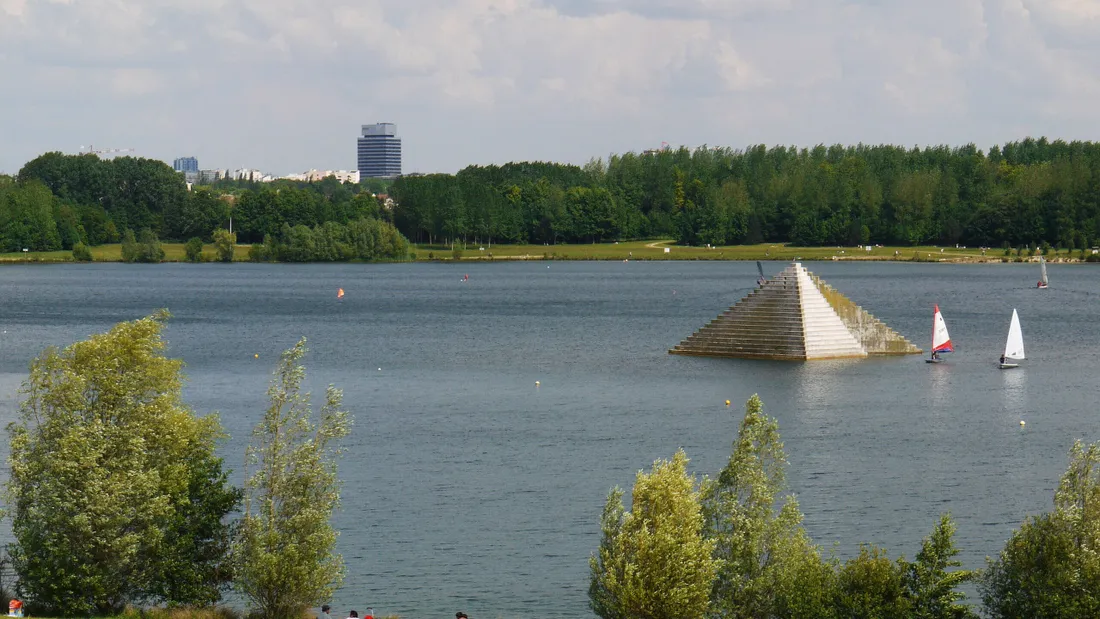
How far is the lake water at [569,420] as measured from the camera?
138 ft

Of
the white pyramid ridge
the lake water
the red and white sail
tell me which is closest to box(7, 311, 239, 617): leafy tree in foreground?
the lake water

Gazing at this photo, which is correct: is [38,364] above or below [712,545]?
above

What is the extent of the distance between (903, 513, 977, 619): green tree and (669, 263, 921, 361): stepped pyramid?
157 ft

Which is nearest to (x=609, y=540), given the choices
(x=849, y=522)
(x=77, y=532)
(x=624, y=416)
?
(x=77, y=532)

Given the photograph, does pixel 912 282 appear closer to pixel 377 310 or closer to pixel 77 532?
pixel 377 310

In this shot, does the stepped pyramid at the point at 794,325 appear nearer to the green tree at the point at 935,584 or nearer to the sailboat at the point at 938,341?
the sailboat at the point at 938,341

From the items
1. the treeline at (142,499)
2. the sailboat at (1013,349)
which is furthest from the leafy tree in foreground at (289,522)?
the sailboat at (1013,349)

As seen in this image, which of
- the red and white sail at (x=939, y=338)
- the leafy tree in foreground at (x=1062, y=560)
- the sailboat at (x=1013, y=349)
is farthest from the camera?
the sailboat at (x=1013, y=349)

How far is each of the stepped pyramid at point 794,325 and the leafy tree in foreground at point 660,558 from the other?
163 ft

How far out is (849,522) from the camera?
4516 centimetres

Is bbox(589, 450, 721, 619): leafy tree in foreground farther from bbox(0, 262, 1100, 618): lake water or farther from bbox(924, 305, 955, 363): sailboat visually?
bbox(924, 305, 955, 363): sailboat

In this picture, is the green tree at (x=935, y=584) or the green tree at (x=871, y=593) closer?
the green tree at (x=871, y=593)

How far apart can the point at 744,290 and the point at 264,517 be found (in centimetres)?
14054

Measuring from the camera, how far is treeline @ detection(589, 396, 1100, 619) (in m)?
28.8
